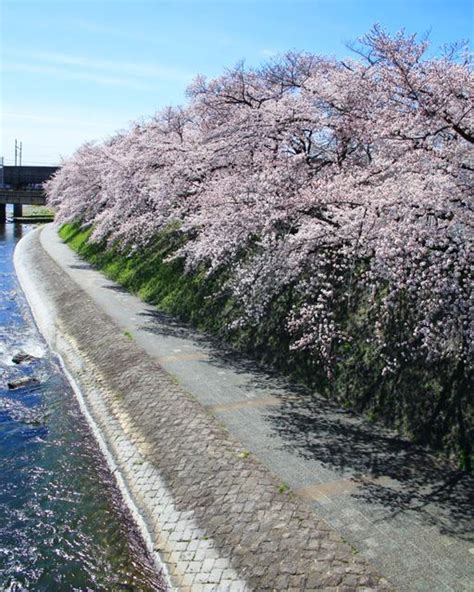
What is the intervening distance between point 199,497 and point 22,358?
1269cm

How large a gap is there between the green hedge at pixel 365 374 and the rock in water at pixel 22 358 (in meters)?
6.54

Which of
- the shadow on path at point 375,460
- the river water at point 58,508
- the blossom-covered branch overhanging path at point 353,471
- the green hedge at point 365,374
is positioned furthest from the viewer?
the green hedge at point 365,374

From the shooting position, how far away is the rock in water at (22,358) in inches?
807

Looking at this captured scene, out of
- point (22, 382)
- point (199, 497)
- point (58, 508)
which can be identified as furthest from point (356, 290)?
point (22, 382)

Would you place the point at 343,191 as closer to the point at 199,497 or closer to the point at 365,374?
the point at 365,374

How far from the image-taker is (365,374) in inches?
571

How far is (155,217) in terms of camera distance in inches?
1087

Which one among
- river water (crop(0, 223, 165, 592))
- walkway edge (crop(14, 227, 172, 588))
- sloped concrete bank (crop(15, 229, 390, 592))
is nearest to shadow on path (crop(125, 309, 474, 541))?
sloped concrete bank (crop(15, 229, 390, 592))

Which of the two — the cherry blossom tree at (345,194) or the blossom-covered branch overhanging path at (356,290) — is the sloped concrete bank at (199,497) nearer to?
the blossom-covered branch overhanging path at (356,290)

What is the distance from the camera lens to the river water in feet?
30.8

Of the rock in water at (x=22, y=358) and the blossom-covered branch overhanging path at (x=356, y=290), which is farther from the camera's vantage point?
the rock in water at (x=22, y=358)

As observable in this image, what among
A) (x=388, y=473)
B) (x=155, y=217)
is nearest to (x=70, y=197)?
(x=155, y=217)

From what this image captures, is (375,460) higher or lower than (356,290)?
lower

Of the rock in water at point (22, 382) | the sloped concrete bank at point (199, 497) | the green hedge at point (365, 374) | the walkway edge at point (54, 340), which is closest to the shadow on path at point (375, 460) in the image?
the green hedge at point (365, 374)
